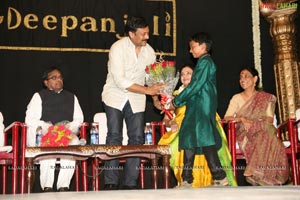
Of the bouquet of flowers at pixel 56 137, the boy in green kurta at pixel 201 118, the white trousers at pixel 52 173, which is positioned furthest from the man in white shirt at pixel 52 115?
the boy in green kurta at pixel 201 118

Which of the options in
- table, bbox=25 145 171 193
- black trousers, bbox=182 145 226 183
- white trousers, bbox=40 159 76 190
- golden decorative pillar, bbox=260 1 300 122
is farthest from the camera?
golden decorative pillar, bbox=260 1 300 122

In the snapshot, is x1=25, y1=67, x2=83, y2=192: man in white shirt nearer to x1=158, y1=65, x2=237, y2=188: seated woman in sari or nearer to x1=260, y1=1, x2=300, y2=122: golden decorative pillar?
x1=158, y1=65, x2=237, y2=188: seated woman in sari

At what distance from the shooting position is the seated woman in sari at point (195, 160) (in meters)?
4.60

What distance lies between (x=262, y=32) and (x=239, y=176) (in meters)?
1.77

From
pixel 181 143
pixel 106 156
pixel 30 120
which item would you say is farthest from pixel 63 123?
pixel 181 143

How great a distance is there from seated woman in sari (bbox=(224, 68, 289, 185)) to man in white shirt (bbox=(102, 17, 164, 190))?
1.05 meters

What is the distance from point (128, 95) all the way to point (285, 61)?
2495mm

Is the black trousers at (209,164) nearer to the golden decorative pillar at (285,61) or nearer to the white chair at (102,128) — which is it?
the white chair at (102,128)

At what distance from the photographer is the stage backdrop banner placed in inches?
247

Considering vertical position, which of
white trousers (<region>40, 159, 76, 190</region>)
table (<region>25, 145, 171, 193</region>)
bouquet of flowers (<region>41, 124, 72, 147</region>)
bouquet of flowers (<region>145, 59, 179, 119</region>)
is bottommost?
white trousers (<region>40, 159, 76, 190</region>)

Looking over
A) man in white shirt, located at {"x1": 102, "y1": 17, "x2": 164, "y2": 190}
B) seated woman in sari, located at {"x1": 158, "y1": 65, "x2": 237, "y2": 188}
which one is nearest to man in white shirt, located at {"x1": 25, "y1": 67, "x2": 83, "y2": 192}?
man in white shirt, located at {"x1": 102, "y1": 17, "x2": 164, "y2": 190}

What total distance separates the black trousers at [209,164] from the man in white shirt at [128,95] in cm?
59

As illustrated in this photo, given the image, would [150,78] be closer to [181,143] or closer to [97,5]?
[181,143]

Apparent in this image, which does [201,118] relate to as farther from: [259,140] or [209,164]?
[259,140]
